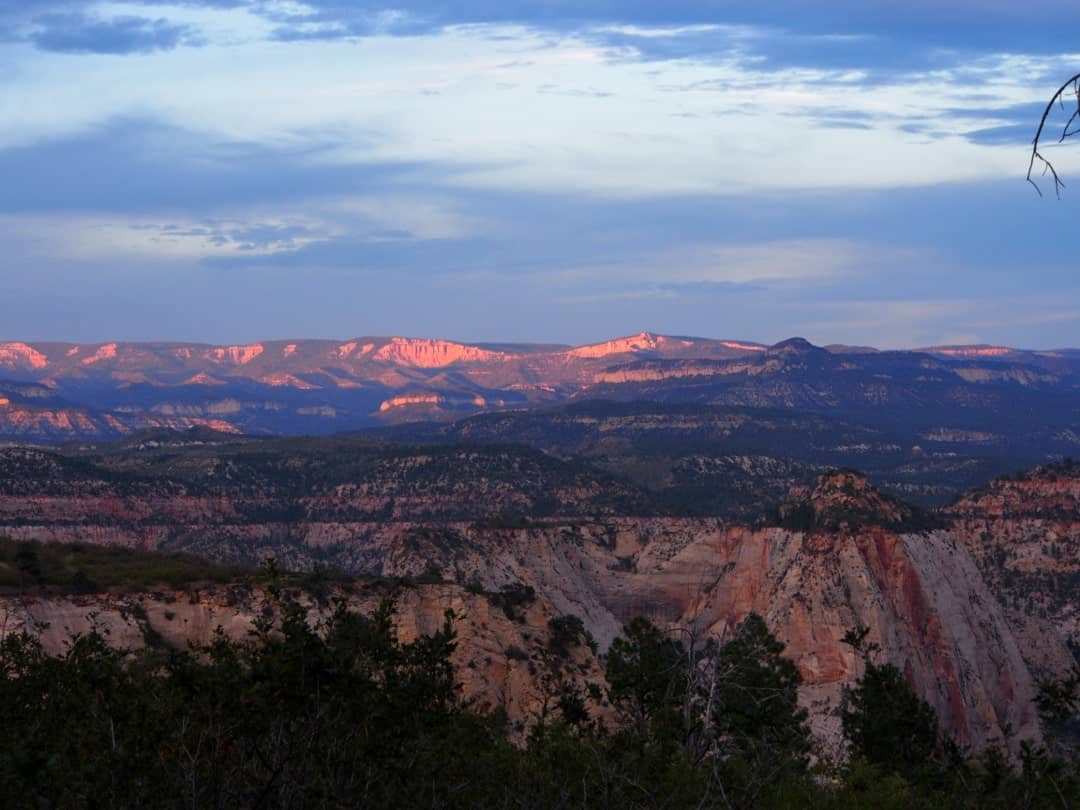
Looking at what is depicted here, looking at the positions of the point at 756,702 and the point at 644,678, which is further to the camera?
the point at 644,678

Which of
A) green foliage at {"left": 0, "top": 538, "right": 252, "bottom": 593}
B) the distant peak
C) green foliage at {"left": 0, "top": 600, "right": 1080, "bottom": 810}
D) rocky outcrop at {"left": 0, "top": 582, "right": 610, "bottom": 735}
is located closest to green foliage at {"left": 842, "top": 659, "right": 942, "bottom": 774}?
rocky outcrop at {"left": 0, "top": 582, "right": 610, "bottom": 735}

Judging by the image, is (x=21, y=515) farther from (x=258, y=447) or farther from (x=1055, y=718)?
(x=1055, y=718)

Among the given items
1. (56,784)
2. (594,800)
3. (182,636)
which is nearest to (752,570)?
(182,636)

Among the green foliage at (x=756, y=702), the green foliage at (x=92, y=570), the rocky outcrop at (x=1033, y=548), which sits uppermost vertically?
the green foliage at (x=92, y=570)

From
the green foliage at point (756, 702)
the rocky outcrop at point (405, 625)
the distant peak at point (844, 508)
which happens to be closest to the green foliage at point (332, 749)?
the green foliage at point (756, 702)

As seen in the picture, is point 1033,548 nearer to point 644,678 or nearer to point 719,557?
point 719,557

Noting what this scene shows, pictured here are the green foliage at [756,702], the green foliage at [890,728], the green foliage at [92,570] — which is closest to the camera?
the green foliage at [756,702]

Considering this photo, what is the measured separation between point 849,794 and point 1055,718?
586 inches

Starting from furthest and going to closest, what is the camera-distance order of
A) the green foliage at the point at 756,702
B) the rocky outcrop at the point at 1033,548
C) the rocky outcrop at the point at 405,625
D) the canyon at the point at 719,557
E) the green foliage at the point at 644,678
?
the rocky outcrop at the point at 1033,548 → the canyon at the point at 719,557 → the rocky outcrop at the point at 405,625 → the green foliage at the point at 644,678 → the green foliage at the point at 756,702

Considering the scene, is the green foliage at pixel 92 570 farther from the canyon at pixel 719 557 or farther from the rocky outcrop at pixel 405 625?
the canyon at pixel 719 557

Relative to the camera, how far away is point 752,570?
275 feet

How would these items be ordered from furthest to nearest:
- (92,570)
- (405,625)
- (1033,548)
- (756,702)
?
(1033,548) < (92,570) < (405,625) < (756,702)

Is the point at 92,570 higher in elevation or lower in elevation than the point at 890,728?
higher

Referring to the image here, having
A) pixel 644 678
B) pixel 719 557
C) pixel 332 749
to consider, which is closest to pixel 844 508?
pixel 719 557
